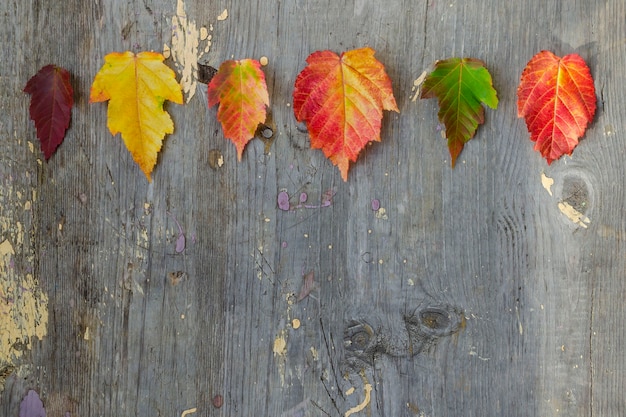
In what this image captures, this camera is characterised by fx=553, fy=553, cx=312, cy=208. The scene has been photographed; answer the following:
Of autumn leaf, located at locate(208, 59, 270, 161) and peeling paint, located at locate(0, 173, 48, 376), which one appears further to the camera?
peeling paint, located at locate(0, 173, 48, 376)

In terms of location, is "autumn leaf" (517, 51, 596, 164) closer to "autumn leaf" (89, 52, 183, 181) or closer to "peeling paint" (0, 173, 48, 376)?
"autumn leaf" (89, 52, 183, 181)

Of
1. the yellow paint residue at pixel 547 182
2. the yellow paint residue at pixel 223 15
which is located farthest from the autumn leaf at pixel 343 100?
the yellow paint residue at pixel 547 182

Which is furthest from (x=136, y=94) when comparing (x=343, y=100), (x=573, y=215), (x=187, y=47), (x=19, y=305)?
(x=573, y=215)

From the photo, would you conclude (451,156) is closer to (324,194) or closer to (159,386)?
(324,194)

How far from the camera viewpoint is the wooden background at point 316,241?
1.12 m

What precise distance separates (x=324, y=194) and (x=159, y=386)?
55cm

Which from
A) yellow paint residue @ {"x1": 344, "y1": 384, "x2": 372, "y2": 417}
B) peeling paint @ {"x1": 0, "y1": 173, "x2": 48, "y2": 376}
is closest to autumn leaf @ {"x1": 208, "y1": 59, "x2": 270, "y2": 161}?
peeling paint @ {"x1": 0, "y1": 173, "x2": 48, "y2": 376}

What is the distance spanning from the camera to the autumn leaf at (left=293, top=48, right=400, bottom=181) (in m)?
1.07

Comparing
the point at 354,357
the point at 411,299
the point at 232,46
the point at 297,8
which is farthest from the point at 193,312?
the point at 297,8

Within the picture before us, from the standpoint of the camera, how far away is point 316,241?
1161 mm

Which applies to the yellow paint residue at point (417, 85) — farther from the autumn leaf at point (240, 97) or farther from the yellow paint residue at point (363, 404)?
the yellow paint residue at point (363, 404)

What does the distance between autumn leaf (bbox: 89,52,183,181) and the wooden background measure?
44mm

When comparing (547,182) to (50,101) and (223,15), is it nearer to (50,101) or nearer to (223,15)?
(223,15)

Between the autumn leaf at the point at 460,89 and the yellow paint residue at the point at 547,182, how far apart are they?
0.61 ft
